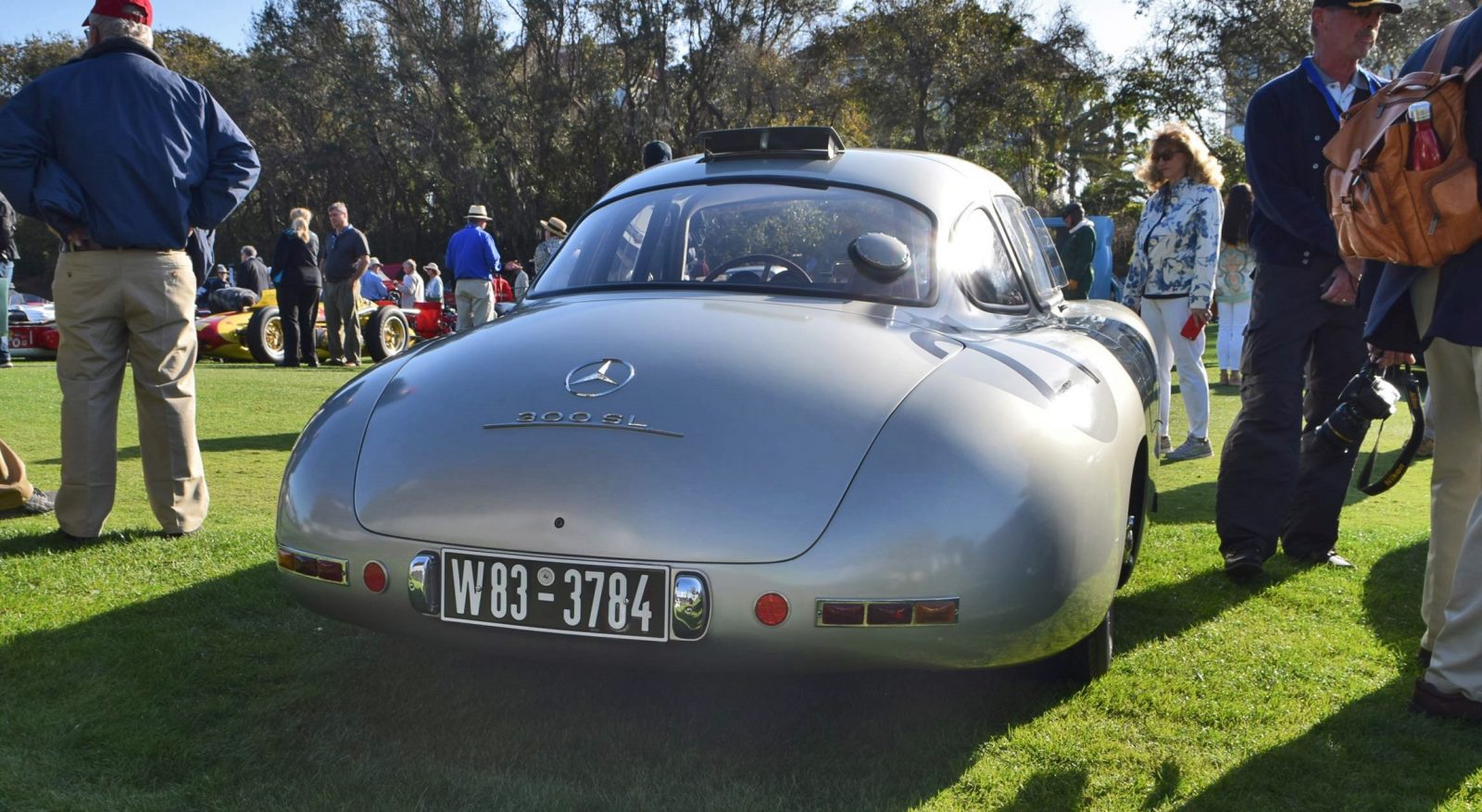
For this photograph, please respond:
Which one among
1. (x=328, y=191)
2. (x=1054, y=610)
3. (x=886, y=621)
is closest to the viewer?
(x=886, y=621)

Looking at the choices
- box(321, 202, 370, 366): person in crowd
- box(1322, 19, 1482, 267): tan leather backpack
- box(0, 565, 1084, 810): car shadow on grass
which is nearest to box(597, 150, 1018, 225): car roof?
box(1322, 19, 1482, 267): tan leather backpack

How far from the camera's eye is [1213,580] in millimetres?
4414

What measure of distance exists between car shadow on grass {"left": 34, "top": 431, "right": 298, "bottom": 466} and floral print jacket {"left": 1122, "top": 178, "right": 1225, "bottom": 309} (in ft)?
17.7

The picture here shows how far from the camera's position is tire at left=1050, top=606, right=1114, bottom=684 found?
122 inches

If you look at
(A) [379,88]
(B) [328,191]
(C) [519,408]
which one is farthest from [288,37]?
(C) [519,408]

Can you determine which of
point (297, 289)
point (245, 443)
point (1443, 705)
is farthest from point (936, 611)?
point (297, 289)

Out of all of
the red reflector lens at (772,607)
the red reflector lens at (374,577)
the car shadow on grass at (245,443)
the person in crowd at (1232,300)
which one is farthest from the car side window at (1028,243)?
the person in crowd at (1232,300)

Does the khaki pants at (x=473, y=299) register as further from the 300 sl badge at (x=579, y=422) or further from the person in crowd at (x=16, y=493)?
the 300 sl badge at (x=579, y=422)

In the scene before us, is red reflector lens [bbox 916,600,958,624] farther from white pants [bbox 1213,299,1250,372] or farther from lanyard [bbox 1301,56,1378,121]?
white pants [bbox 1213,299,1250,372]

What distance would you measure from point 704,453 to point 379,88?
3785cm

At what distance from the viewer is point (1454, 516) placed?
11.1 feet

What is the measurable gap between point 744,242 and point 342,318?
12.9 m

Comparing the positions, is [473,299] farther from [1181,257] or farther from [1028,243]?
[1028,243]

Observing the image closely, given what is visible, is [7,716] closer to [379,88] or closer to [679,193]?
[679,193]
